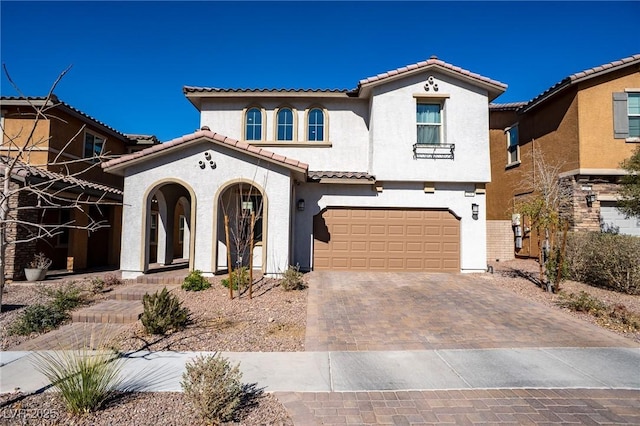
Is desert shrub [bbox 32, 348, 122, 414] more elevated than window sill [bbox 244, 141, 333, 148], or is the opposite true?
window sill [bbox 244, 141, 333, 148]

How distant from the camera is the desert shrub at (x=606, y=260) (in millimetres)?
9805

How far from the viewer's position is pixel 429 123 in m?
13.3

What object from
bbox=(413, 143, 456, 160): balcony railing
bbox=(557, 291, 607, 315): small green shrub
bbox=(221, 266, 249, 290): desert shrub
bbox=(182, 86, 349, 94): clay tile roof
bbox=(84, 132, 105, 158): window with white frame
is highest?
bbox=(182, 86, 349, 94): clay tile roof

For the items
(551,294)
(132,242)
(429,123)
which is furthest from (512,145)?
(132,242)

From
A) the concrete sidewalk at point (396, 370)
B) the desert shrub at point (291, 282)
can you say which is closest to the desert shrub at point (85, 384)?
the concrete sidewalk at point (396, 370)

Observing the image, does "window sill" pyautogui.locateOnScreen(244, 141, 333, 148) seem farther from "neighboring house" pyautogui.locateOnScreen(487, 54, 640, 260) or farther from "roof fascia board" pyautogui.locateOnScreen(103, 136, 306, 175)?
"neighboring house" pyautogui.locateOnScreen(487, 54, 640, 260)

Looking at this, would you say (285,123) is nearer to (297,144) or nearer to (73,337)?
(297,144)

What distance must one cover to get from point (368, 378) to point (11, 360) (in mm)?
5347

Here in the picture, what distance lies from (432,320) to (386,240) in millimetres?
5852

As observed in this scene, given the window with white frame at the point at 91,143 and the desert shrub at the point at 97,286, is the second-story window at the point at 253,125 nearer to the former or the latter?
the desert shrub at the point at 97,286

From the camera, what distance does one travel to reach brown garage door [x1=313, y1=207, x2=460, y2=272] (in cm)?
1318

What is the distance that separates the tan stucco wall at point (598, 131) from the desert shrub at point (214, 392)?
1466 centimetres

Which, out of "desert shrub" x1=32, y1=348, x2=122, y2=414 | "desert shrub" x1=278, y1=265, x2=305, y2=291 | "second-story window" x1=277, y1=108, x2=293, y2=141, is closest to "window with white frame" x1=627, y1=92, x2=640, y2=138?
"second-story window" x1=277, y1=108, x2=293, y2=141

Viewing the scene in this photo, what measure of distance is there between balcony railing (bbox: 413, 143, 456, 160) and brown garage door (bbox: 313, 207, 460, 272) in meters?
Answer: 2.06
